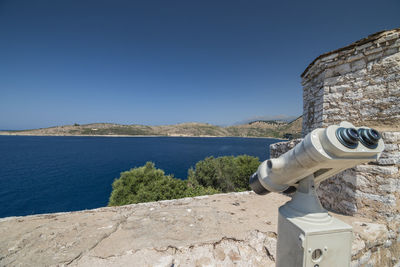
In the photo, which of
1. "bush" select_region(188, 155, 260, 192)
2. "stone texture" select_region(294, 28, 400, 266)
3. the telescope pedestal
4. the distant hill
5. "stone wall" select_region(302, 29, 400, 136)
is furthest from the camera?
the distant hill

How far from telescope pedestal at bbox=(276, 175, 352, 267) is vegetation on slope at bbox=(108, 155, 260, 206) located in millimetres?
9528

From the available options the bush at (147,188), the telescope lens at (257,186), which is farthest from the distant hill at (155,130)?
the telescope lens at (257,186)

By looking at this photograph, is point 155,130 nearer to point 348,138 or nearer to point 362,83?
point 362,83

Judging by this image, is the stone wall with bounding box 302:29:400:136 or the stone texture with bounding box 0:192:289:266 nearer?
the stone texture with bounding box 0:192:289:266

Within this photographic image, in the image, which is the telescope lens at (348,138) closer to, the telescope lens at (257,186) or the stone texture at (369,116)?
the telescope lens at (257,186)

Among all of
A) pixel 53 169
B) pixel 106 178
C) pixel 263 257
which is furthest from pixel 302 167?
pixel 53 169

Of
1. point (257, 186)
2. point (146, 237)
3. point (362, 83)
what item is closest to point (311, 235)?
point (257, 186)

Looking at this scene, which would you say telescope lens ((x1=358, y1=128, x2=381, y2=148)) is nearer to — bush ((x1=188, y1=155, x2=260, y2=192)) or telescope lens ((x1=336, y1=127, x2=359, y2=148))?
telescope lens ((x1=336, y1=127, x2=359, y2=148))

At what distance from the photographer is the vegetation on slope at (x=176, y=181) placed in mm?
12211

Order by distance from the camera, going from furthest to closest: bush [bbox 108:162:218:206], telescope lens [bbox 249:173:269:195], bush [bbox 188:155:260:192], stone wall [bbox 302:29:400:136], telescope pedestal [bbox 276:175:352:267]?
bush [bbox 188:155:260:192] < bush [bbox 108:162:218:206] < stone wall [bbox 302:29:400:136] < telescope lens [bbox 249:173:269:195] < telescope pedestal [bbox 276:175:352:267]

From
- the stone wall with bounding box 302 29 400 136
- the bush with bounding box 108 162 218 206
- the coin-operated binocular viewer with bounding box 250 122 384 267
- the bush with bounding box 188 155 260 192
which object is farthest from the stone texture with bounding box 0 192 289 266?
the bush with bounding box 188 155 260 192

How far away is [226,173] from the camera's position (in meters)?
19.7

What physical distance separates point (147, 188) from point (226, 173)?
9.76 m

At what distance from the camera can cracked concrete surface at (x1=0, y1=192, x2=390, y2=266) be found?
256 cm
